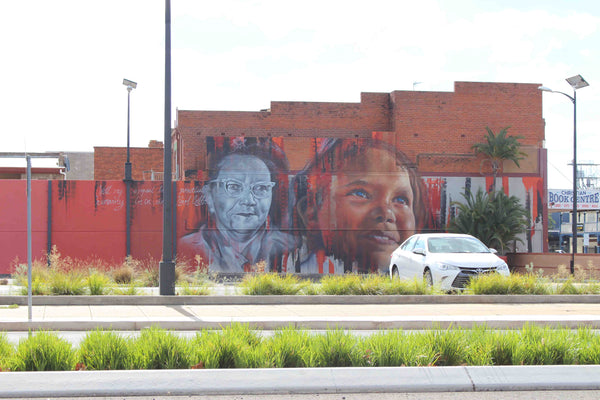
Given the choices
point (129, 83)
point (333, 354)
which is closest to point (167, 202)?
point (333, 354)

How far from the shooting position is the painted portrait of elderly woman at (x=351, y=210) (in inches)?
1268

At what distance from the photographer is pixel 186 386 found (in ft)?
20.2

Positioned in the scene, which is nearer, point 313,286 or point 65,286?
point 65,286

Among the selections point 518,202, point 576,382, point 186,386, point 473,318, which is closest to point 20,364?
point 186,386

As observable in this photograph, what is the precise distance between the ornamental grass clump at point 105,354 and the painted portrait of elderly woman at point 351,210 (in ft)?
82.6

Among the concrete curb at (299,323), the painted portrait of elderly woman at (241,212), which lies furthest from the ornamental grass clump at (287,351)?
the painted portrait of elderly woman at (241,212)

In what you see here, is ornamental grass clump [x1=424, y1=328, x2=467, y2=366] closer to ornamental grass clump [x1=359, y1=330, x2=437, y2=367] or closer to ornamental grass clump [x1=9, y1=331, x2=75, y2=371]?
ornamental grass clump [x1=359, y1=330, x2=437, y2=367]

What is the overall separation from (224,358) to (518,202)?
3008 cm

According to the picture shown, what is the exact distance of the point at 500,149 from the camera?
113ft

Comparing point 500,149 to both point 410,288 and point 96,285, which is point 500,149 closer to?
point 410,288

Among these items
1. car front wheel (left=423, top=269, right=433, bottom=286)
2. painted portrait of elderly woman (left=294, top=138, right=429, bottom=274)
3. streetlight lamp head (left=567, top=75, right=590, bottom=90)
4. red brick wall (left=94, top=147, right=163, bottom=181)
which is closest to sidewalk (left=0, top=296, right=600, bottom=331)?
car front wheel (left=423, top=269, right=433, bottom=286)

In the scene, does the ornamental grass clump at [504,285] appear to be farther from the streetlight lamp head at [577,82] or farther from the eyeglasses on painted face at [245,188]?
the eyeglasses on painted face at [245,188]

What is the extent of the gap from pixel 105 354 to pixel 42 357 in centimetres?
61

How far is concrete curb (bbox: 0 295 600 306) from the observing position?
45.3 ft
